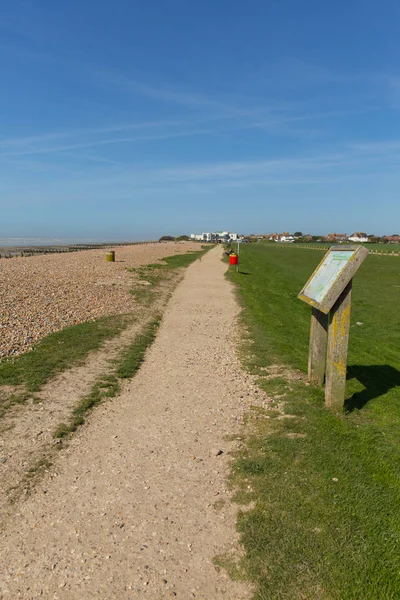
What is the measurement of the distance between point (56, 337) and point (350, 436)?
25.8 ft

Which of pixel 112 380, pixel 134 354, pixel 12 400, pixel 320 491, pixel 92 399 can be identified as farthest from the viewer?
pixel 134 354


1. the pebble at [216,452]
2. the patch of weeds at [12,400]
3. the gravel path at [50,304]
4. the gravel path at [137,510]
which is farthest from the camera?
the gravel path at [50,304]

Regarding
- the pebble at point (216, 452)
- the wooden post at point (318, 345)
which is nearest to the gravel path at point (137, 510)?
the pebble at point (216, 452)

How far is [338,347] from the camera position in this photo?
6391 millimetres

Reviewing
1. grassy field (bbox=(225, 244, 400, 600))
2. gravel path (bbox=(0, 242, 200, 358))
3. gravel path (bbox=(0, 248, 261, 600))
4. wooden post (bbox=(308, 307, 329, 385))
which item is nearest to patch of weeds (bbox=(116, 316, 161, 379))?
gravel path (bbox=(0, 248, 261, 600))

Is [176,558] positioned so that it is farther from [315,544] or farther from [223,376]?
[223,376]

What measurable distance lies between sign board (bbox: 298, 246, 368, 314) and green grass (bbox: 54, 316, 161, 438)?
3.78 meters

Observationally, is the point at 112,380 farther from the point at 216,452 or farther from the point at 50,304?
the point at 50,304

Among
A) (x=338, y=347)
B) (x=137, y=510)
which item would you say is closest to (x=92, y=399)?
(x=137, y=510)

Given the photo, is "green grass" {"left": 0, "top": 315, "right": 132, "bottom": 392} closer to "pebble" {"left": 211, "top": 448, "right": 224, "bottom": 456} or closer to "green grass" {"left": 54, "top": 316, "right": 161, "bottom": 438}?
"green grass" {"left": 54, "top": 316, "right": 161, "bottom": 438}

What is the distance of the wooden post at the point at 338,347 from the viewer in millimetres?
6316

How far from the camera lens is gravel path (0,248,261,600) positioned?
11.3 ft

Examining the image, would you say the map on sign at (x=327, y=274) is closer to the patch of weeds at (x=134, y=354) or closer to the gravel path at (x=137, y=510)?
the gravel path at (x=137, y=510)

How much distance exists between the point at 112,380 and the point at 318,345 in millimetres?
3910
